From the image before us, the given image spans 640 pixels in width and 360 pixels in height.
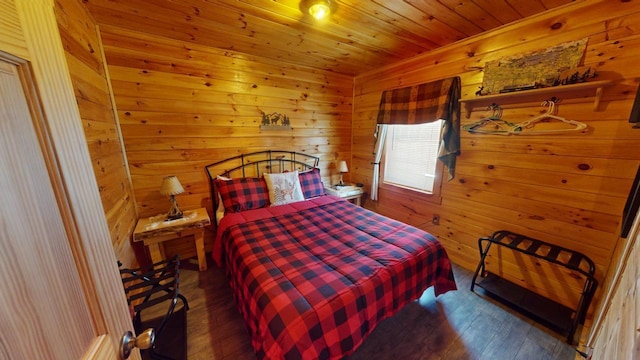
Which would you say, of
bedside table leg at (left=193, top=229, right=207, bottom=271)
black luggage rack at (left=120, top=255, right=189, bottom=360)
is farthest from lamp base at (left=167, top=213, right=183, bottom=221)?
black luggage rack at (left=120, top=255, right=189, bottom=360)

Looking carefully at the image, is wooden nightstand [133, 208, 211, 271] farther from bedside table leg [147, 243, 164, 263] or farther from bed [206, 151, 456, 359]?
bed [206, 151, 456, 359]

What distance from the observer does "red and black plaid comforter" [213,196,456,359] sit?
113 cm

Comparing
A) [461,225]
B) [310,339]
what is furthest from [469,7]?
[310,339]

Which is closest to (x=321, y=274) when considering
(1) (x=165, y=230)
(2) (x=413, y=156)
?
(1) (x=165, y=230)

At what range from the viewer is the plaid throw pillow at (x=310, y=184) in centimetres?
285

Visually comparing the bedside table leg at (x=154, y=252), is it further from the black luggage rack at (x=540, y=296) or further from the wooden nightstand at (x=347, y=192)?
the black luggage rack at (x=540, y=296)

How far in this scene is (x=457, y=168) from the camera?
238 centimetres

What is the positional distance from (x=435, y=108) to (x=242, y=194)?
2317 millimetres

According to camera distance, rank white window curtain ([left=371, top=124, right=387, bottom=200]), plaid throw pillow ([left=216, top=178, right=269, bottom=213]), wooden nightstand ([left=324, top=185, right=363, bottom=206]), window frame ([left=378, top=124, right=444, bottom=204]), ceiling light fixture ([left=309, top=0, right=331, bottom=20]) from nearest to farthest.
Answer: ceiling light fixture ([left=309, top=0, right=331, bottom=20]) < plaid throw pillow ([left=216, top=178, right=269, bottom=213]) < window frame ([left=378, top=124, right=444, bottom=204]) < white window curtain ([left=371, top=124, right=387, bottom=200]) < wooden nightstand ([left=324, top=185, right=363, bottom=206])

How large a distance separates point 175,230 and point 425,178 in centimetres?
277

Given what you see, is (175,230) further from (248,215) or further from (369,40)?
(369,40)

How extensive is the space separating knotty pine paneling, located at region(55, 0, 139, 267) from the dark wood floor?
0.80 meters

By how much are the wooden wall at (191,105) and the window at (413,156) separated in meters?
1.26

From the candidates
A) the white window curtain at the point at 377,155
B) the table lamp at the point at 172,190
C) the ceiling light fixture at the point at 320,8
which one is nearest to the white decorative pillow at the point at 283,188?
the table lamp at the point at 172,190
